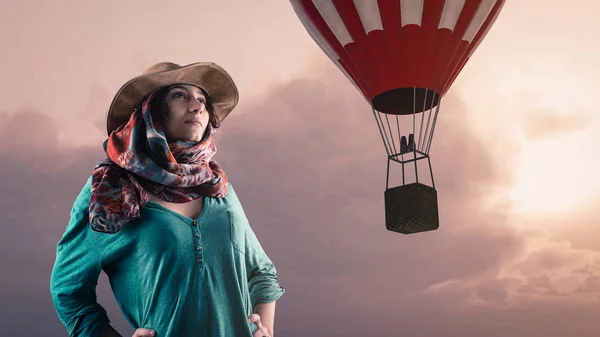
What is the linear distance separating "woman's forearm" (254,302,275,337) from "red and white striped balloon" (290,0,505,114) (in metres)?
4.98

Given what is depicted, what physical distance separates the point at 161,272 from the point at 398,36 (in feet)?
17.8

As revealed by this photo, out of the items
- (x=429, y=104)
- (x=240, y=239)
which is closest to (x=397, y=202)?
(x=429, y=104)

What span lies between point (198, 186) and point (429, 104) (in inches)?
217

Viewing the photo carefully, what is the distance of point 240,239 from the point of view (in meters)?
2.49

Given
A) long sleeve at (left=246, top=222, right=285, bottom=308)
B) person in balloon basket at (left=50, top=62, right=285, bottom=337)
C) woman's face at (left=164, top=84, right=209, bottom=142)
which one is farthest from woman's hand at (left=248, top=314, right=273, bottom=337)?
woman's face at (left=164, top=84, right=209, bottom=142)

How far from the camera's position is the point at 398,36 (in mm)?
7211

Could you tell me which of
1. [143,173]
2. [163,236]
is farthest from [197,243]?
[143,173]

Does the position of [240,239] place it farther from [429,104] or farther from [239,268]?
[429,104]

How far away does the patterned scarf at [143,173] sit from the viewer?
232cm

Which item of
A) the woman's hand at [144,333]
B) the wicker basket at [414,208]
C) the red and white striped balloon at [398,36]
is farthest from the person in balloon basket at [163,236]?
the red and white striped balloon at [398,36]

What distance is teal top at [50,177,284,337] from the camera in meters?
2.29

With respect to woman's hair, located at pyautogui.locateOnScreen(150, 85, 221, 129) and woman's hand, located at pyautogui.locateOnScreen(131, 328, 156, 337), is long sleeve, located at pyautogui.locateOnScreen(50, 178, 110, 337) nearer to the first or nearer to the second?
woman's hand, located at pyautogui.locateOnScreen(131, 328, 156, 337)

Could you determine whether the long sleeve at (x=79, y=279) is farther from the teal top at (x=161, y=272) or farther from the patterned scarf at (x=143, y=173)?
the patterned scarf at (x=143, y=173)

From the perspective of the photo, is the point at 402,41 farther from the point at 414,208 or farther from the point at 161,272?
the point at 161,272
